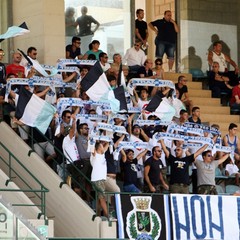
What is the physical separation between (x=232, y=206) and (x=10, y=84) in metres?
5.52

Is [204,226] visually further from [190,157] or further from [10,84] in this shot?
[10,84]

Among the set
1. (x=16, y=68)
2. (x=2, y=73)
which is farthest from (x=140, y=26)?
(x=2, y=73)

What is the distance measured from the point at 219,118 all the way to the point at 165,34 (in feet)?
9.30

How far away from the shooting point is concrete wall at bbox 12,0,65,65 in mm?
33594

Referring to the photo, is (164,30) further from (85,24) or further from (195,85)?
(85,24)

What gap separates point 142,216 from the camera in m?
29.8

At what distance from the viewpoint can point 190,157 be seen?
101 ft

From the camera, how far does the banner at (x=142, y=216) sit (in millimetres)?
29547

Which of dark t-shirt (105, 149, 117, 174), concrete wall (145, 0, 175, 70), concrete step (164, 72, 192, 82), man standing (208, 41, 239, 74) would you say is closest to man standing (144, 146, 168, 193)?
dark t-shirt (105, 149, 117, 174)

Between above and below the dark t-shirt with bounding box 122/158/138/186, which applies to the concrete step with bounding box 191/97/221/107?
above

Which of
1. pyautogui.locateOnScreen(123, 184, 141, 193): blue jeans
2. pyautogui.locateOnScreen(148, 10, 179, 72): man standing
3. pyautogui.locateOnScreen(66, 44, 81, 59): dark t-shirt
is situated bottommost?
pyautogui.locateOnScreen(123, 184, 141, 193): blue jeans

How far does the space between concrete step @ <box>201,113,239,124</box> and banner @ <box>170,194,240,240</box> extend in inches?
183

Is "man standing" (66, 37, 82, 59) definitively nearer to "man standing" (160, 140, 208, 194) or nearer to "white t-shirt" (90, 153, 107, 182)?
"man standing" (160, 140, 208, 194)

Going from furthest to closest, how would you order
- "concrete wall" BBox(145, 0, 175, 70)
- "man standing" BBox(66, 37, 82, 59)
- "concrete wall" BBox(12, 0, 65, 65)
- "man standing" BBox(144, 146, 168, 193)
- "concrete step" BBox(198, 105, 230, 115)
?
"concrete wall" BBox(145, 0, 175, 70) < "concrete step" BBox(198, 105, 230, 115) < "man standing" BBox(66, 37, 82, 59) < "concrete wall" BBox(12, 0, 65, 65) < "man standing" BBox(144, 146, 168, 193)
